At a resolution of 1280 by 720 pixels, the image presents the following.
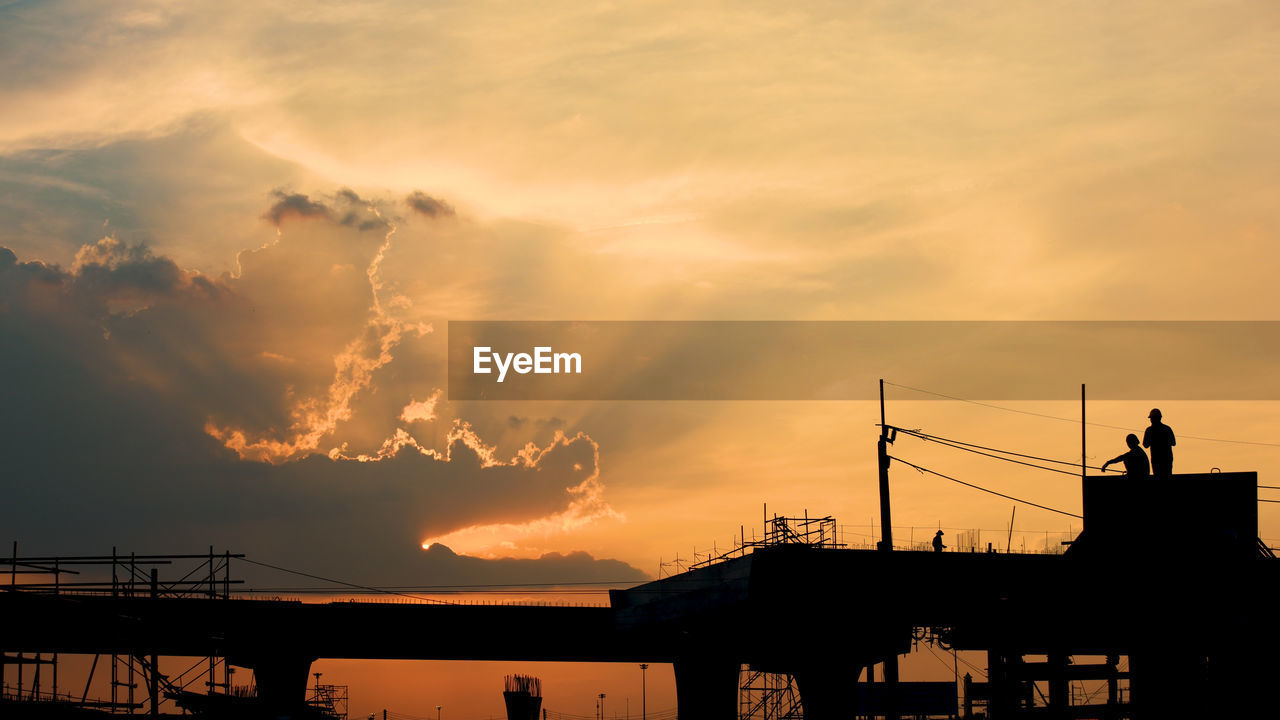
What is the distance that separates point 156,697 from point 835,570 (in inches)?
1106

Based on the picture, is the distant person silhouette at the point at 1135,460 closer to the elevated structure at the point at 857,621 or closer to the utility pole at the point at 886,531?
the elevated structure at the point at 857,621

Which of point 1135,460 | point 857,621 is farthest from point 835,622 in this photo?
point 1135,460

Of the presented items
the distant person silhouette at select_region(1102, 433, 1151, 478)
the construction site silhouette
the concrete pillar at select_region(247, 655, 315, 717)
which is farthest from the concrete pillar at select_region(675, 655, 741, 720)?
the distant person silhouette at select_region(1102, 433, 1151, 478)

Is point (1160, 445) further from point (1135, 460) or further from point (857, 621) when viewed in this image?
point (857, 621)

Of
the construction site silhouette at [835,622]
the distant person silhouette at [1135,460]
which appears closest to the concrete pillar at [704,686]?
the construction site silhouette at [835,622]

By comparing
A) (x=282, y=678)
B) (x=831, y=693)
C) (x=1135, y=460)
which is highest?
(x=1135, y=460)

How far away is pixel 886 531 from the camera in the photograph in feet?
157

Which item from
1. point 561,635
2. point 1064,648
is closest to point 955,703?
point 561,635

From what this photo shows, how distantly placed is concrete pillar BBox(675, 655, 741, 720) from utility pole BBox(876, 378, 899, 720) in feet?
49.1

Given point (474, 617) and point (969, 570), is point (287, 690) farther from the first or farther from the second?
point (969, 570)

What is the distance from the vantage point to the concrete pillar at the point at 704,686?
205 feet

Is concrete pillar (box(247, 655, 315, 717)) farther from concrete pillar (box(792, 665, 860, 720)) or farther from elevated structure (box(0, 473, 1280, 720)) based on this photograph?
Result: concrete pillar (box(792, 665, 860, 720))

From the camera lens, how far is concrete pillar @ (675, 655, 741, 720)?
62438mm

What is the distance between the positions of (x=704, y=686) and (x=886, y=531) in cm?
1917
